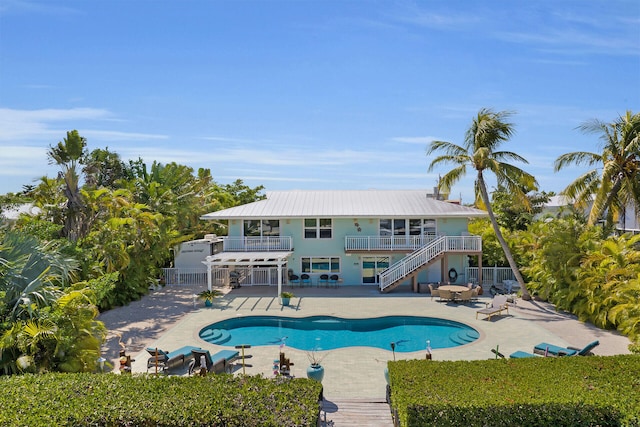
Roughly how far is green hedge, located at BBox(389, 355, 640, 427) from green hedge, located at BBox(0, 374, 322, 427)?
1999 millimetres

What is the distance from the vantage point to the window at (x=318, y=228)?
27688mm

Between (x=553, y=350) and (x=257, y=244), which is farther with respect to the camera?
(x=257, y=244)

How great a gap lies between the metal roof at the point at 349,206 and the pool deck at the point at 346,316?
14.5ft

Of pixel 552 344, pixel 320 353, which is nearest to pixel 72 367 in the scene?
pixel 320 353

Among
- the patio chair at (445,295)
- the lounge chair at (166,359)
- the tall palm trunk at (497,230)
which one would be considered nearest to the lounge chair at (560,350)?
the patio chair at (445,295)

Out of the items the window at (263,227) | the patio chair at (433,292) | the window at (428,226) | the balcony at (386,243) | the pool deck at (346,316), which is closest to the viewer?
the pool deck at (346,316)

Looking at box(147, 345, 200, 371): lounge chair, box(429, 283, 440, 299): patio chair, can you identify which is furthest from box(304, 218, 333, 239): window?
box(147, 345, 200, 371): lounge chair

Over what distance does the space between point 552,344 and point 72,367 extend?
14861mm

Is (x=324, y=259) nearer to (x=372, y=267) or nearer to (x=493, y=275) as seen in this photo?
(x=372, y=267)

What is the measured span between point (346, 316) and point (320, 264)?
26.2 ft

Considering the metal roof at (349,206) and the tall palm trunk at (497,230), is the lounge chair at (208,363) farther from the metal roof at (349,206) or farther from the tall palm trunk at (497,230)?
the tall palm trunk at (497,230)

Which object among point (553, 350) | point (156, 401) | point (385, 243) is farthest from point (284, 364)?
point (385, 243)

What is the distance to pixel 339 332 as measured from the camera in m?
18.9

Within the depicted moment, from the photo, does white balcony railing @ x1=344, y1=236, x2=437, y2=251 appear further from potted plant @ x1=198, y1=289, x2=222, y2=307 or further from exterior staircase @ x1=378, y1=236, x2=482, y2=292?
potted plant @ x1=198, y1=289, x2=222, y2=307
